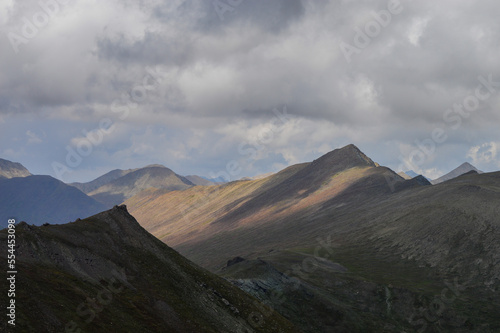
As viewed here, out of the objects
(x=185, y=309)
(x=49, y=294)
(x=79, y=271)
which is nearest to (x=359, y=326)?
(x=185, y=309)

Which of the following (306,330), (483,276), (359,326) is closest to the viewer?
(306,330)

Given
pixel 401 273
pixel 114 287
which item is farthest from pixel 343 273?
pixel 114 287

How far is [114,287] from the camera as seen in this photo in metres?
65.6

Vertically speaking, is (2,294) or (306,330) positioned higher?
(2,294)

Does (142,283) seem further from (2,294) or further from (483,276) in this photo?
(483,276)

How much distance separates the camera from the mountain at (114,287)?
169 feet

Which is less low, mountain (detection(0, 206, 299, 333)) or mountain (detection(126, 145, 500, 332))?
mountain (detection(0, 206, 299, 333))

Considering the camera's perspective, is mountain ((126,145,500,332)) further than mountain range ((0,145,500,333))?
Yes

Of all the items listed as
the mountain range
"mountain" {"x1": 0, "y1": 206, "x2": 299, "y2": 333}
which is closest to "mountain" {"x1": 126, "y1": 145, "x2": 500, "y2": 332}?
the mountain range

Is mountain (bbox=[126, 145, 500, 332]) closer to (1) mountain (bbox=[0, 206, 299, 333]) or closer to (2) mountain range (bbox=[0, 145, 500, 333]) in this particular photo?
(2) mountain range (bbox=[0, 145, 500, 333])

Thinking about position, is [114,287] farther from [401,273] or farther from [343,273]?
[401,273]

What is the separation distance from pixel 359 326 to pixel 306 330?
48.5ft

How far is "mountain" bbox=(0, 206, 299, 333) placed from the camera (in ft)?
169

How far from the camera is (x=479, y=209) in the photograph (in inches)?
6570
